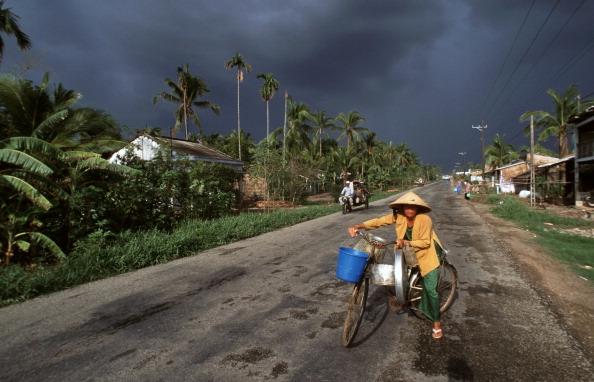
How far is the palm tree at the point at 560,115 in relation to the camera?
1177 inches

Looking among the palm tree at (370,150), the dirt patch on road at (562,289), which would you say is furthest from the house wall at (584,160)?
the palm tree at (370,150)

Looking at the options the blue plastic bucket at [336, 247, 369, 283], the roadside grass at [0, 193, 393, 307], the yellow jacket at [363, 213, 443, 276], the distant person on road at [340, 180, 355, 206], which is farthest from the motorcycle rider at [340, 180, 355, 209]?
the blue plastic bucket at [336, 247, 369, 283]

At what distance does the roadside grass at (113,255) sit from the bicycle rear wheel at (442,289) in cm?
547

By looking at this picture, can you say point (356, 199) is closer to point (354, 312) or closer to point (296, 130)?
point (354, 312)

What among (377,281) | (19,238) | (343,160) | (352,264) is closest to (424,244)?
(377,281)

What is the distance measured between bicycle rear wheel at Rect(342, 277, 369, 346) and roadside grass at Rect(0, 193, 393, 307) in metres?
5.00

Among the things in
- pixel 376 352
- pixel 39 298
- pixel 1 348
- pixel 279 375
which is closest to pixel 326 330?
pixel 376 352

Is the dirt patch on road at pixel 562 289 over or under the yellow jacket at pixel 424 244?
under

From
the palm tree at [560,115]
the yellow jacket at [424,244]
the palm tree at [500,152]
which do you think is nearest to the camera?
the yellow jacket at [424,244]

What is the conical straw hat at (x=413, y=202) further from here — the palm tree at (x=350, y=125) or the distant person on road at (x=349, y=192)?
the palm tree at (x=350, y=125)

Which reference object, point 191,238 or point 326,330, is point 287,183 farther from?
point 326,330

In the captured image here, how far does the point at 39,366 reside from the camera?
9.75 feet

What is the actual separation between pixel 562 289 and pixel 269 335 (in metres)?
4.51

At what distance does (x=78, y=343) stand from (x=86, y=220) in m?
4.93
